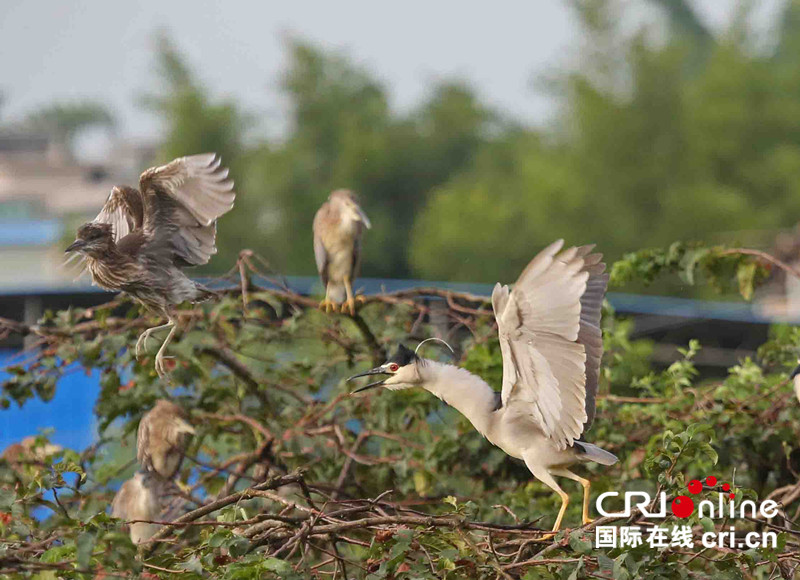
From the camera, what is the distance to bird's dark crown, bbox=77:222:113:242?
2.77 metres

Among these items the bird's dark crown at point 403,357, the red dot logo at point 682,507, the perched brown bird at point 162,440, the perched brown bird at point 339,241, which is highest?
the perched brown bird at point 339,241

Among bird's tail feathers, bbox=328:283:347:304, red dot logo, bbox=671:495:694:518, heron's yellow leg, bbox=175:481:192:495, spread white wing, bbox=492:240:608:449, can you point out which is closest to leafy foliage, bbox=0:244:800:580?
heron's yellow leg, bbox=175:481:192:495

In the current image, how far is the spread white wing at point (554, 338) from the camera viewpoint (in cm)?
269

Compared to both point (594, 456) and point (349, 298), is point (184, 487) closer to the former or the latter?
point (349, 298)

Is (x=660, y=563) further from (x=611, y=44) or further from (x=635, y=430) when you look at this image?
(x=611, y=44)

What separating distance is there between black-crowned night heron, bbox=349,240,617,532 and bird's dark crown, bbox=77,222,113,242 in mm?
621

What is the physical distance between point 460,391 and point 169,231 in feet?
2.42

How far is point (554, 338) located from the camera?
109 inches

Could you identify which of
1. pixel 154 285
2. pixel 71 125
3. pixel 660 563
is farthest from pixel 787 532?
pixel 71 125

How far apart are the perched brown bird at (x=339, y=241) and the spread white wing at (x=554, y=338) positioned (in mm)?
1017

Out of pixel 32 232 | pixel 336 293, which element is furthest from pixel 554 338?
pixel 32 232

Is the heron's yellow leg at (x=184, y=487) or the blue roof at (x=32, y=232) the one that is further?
the blue roof at (x=32, y=232)

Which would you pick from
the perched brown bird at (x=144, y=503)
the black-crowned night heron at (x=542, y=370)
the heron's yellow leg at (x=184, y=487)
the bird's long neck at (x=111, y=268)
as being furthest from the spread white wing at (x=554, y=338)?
the perched brown bird at (x=144, y=503)

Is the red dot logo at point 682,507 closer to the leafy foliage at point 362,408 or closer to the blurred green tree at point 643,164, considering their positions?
the leafy foliage at point 362,408
